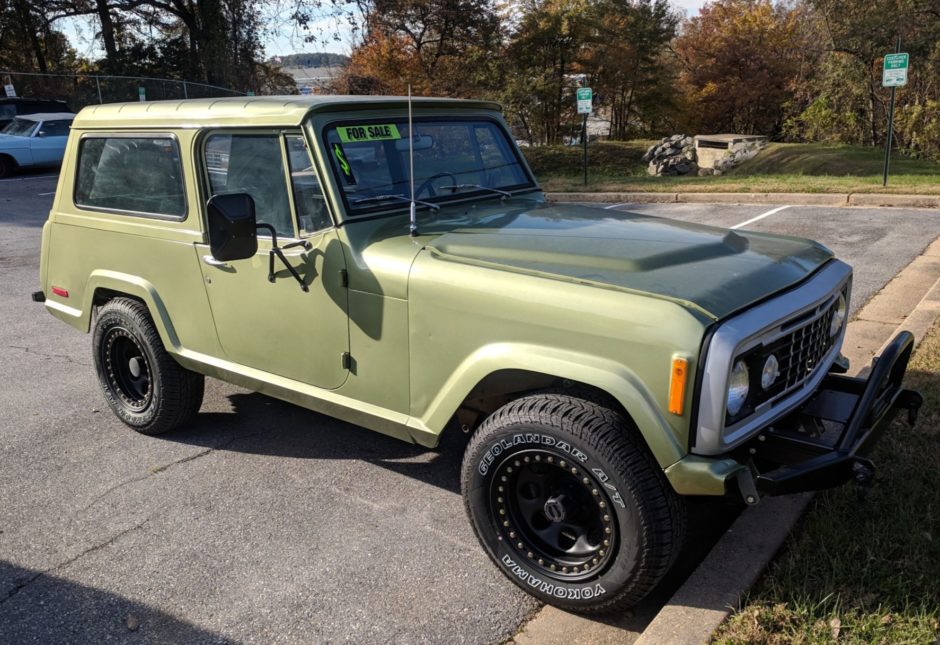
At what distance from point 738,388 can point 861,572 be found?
2.99 ft

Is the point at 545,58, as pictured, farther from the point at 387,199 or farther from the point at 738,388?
the point at 738,388

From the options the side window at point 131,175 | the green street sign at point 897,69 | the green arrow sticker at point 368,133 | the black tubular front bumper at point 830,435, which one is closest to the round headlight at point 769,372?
the black tubular front bumper at point 830,435

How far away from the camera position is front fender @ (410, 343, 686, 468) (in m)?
2.54

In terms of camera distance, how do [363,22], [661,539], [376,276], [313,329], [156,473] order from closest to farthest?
[661,539] < [376,276] < [313,329] < [156,473] < [363,22]

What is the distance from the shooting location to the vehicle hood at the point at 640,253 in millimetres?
2738

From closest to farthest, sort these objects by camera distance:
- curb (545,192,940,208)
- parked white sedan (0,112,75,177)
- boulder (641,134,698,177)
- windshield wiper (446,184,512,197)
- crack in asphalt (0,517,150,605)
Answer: crack in asphalt (0,517,150,605), windshield wiper (446,184,512,197), curb (545,192,940,208), parked white sedan (0,112,75,177), boulder (641,134,698,177)

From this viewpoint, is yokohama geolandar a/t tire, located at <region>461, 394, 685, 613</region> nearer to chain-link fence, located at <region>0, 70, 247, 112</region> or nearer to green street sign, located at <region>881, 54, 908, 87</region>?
green street sign, located at <region>881, 54, 908, 87</region>

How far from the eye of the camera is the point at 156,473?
160 inches

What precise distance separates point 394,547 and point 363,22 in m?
22.8

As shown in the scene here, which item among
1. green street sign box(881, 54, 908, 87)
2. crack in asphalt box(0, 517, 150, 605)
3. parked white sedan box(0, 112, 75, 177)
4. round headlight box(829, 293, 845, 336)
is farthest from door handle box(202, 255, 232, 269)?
parked white sedan box(0, 112, 75, 177)

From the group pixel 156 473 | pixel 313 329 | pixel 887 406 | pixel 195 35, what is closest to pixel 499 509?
pixel 313 329

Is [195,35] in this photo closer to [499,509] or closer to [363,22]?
[363,22]

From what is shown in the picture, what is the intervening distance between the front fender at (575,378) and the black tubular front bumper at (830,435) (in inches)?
11.3

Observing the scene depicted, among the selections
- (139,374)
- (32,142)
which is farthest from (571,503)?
(32,142)
